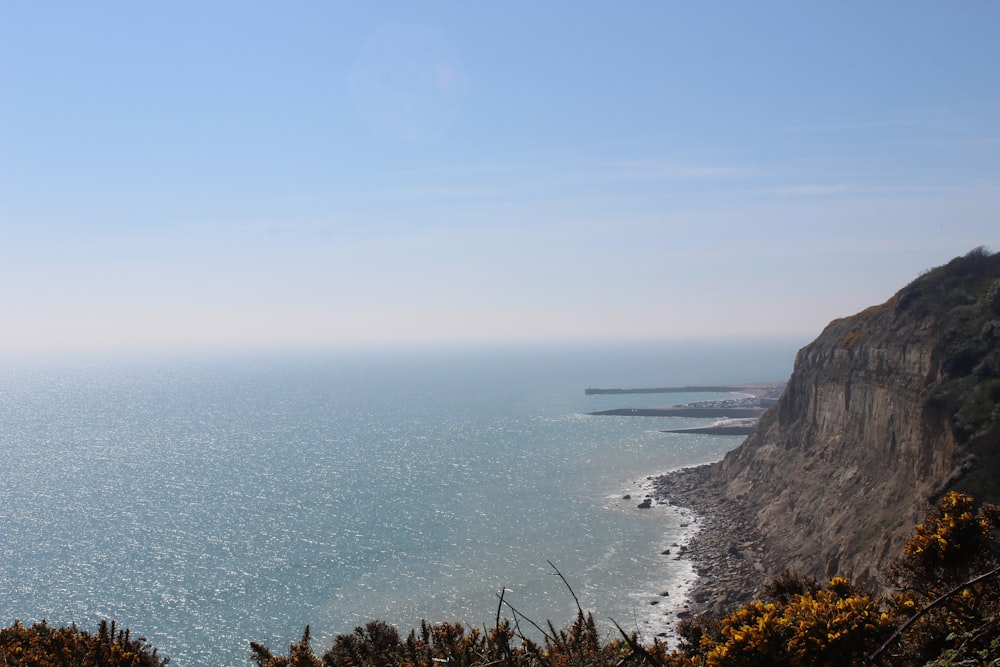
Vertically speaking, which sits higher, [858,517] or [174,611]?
[858,517]


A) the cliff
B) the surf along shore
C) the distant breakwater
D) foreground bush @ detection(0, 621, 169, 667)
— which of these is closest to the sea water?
the surf along shore

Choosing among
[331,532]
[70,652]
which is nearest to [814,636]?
[70,652]

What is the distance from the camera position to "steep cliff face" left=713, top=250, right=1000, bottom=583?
132 feet

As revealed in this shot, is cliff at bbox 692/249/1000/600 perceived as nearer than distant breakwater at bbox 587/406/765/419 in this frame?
Yes

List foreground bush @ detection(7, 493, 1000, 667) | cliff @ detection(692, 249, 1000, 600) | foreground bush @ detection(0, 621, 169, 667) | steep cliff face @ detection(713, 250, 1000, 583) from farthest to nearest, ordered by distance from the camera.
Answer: steep cliff face @ detection(713, 250, 1000, 583), cliff @ detection(692, 249, 1000, 600), foreground bush @ detection(0, 621, 169, 667), foreground bush @ detection(7, 493, 1000, 667)

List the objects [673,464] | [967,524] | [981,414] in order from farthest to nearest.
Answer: [673,464] → [981,414] → [967,524]

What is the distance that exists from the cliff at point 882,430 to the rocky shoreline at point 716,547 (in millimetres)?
914

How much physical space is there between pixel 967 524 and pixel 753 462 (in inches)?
2765

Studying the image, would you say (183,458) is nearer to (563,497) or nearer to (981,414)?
(563,497)

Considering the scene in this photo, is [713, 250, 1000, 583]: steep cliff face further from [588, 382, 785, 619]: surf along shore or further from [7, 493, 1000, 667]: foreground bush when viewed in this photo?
[7, 493, 1000, 667]: foreground bush

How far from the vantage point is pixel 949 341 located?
4722 cm

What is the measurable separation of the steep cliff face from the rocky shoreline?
4.93 ft

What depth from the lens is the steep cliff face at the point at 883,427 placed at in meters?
40.3

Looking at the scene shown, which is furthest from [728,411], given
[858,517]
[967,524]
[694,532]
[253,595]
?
[967,524]
